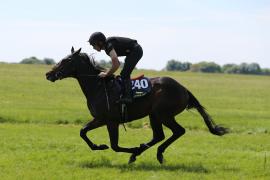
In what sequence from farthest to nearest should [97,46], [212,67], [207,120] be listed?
[212,67] → [207,120] → [97,46]

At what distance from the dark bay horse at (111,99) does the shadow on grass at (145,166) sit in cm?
27

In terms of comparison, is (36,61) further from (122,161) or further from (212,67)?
(122,161)

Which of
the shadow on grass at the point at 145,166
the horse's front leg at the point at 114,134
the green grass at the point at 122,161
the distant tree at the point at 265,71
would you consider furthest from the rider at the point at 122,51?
the distant tree at the point at 265,71

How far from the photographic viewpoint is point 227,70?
6432 inches

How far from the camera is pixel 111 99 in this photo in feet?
36.6

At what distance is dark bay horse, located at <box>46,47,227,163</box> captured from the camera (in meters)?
11.1

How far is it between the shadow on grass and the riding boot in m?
1.46

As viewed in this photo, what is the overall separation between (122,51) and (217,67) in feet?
526

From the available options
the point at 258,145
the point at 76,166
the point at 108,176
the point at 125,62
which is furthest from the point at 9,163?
the point at 258,145

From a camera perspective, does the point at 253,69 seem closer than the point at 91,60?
No

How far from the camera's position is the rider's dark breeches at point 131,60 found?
11.1 m


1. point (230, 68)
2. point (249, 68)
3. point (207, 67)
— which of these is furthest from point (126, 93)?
point (207, 67)

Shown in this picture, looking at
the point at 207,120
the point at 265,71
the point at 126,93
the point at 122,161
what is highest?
the point at 126,93

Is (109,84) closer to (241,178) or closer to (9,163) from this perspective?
(9,163)
